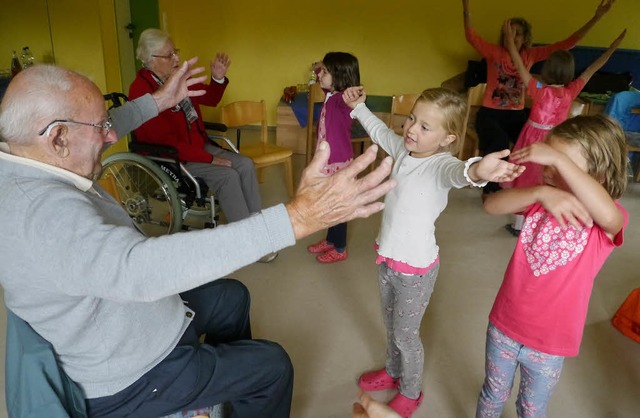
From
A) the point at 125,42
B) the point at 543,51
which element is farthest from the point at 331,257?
the point at 125,42

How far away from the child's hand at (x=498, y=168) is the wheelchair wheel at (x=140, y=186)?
1792mm

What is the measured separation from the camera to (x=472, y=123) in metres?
4.55

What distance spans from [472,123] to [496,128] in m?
0.86

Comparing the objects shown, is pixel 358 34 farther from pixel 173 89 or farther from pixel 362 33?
pixel 173 89

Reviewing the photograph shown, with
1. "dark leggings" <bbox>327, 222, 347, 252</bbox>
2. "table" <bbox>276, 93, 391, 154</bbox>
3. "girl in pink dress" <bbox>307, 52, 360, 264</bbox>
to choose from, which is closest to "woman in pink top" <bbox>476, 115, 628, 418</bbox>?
"girl in pink dress" <bbox>307, 52, 360, 264</bbox>

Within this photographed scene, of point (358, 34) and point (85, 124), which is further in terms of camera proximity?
point (358, 34)

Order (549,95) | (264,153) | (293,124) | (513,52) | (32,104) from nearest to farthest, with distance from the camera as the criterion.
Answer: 1. (32,104)
2. (549,95)
3. (513,52)
4. (264,153)
5. (293,124)

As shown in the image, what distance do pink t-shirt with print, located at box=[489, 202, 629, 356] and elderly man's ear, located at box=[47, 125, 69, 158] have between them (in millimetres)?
1224

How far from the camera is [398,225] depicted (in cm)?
162

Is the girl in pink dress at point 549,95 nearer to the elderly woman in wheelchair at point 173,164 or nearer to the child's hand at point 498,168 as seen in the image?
the elderly woman in wheelchair at point 173,164

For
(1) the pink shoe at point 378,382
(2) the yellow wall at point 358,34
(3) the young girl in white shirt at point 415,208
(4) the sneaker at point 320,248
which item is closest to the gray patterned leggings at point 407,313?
(3) the young girl in white shirt at point 415,208

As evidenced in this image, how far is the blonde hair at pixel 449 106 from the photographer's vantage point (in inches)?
60.4

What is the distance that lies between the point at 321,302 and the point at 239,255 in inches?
63.1

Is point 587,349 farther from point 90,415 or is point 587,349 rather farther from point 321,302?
point 90,415
